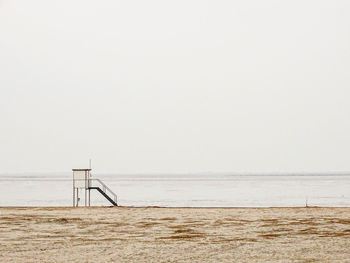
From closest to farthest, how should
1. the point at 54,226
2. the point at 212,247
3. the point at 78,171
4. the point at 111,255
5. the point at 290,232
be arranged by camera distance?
the point at 111,255 → the point at 212,247 → the point at 290,232 → the point at 54,226 → the point at 78,171

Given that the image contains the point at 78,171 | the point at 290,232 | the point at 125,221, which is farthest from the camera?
the point at 78,171

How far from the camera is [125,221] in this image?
25.1 m

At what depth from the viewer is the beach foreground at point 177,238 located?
553 inches

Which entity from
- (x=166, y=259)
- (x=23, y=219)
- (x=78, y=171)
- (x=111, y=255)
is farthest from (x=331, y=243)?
(x=78, y=171)

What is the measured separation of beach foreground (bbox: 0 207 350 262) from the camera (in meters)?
14.1

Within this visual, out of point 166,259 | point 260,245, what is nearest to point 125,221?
point 260,245

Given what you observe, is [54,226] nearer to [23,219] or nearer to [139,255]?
[23,219]

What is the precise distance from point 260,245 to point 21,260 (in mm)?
7186

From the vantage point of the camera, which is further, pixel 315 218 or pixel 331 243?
pixel 315 218

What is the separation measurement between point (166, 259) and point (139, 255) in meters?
1.03

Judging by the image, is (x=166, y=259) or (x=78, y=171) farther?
(x=78, y=171)

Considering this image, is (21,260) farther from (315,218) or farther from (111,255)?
(315,218)

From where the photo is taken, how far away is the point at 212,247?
1586cm

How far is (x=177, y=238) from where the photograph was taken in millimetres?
18219
